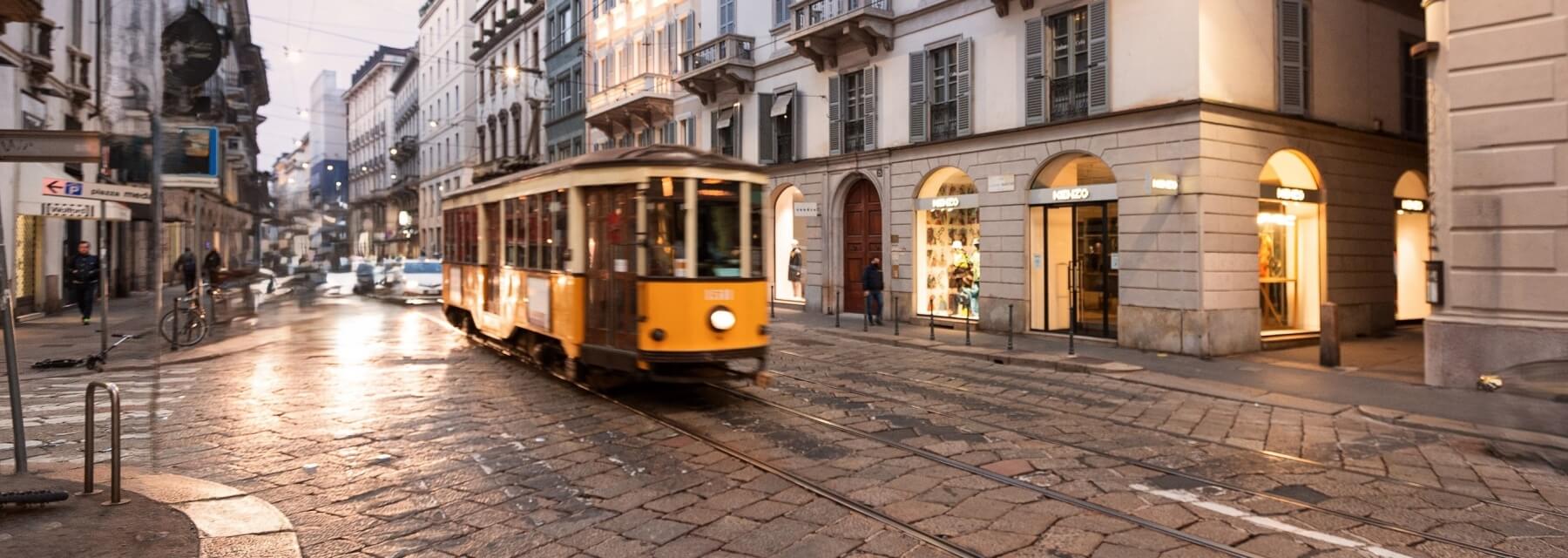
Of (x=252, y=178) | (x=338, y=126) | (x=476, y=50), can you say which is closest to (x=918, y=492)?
(x=476, y=50)

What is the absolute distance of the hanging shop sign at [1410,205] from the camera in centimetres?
1786

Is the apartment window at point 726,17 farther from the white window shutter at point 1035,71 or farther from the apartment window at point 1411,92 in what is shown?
the apartment window at point 1411,92

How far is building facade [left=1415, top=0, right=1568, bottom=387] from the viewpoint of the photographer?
9.77 metres

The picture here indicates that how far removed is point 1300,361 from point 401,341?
602 inches

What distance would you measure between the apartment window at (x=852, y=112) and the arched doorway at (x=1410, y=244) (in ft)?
37.8

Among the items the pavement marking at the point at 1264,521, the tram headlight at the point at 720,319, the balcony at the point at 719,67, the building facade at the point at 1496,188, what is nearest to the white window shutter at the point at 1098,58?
the building facade at the point at 1496,188

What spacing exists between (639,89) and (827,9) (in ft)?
35.2

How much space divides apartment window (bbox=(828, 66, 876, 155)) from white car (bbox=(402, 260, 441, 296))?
51.9 ft

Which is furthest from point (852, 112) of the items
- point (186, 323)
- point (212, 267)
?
point (212, 267)

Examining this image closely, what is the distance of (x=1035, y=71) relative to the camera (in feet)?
54.6

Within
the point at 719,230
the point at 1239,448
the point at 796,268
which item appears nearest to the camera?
the point at 1239,448

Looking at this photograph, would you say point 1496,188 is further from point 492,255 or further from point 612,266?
point 492,255

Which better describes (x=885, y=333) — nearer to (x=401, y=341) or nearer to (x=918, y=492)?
(x=401, y=341)

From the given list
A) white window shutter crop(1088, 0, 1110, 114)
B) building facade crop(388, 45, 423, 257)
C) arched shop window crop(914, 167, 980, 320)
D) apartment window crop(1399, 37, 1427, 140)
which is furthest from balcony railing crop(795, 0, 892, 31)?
building facade crop(388, 45, 423, 257)
